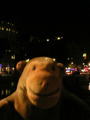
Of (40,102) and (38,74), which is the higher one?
(38,74)

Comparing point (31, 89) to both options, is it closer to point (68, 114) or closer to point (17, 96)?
point (17, 96)

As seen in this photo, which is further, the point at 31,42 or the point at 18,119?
the point at 31,42

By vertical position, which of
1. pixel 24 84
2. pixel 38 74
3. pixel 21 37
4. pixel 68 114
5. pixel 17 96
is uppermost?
pixel 21 37

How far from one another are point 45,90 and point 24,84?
2.04 feet

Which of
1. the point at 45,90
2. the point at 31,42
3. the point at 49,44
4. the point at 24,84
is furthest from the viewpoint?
the point at 49,44

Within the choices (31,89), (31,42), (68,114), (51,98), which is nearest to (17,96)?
(31,89)

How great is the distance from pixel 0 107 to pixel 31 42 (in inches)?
708

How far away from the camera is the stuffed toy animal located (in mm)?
2537

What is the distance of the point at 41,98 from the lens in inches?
99.3

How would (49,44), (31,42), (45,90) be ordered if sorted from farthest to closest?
(49,44) → (31,42) → (45,90)

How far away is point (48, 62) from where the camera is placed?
304cm

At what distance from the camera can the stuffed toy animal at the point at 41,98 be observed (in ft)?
8.32

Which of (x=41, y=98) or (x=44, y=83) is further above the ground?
(x=44, y=83)

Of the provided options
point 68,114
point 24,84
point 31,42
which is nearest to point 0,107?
point 24,84
